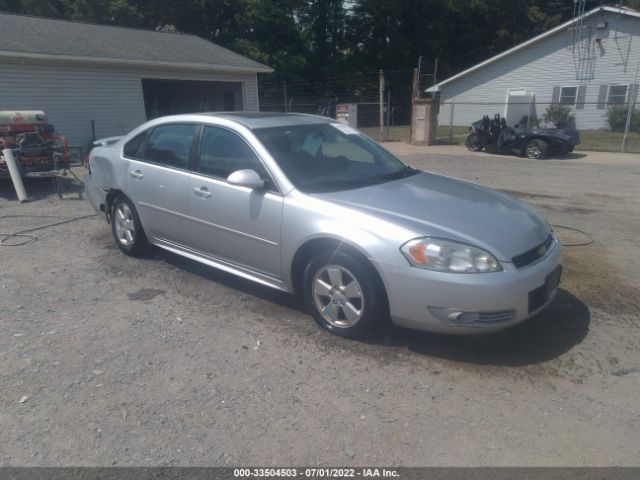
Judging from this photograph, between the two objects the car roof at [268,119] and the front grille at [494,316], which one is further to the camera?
the car roof at [268,119]

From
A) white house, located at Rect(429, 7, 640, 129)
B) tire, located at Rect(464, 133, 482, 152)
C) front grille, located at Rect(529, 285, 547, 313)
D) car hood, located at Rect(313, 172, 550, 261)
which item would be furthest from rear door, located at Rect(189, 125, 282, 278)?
white house, located at Rect(429, 7, 640, 129)

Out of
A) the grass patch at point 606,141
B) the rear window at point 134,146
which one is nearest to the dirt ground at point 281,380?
the rear window at point 134,146

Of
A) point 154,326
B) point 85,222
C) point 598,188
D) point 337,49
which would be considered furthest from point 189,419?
point 337,49

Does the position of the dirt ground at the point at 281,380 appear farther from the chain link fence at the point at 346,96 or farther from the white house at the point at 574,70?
the chain link fence at the point at 346,96

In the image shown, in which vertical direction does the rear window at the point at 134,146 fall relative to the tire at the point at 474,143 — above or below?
above

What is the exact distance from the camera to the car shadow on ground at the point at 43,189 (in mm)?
9258

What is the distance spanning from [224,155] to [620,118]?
24040 mm

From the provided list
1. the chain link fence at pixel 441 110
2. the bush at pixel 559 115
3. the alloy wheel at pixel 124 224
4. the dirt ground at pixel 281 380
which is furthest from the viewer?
the bush at pixel 559 115

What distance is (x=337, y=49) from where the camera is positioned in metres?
38.6

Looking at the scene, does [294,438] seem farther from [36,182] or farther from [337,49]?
[337,49]

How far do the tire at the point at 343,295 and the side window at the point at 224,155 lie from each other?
0.92 metres

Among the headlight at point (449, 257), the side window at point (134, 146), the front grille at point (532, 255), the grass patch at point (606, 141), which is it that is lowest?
the grass patch at point (606, 141)

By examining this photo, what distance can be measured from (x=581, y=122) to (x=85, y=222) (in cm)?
2439

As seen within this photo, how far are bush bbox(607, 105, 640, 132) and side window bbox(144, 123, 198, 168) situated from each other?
2359cm
